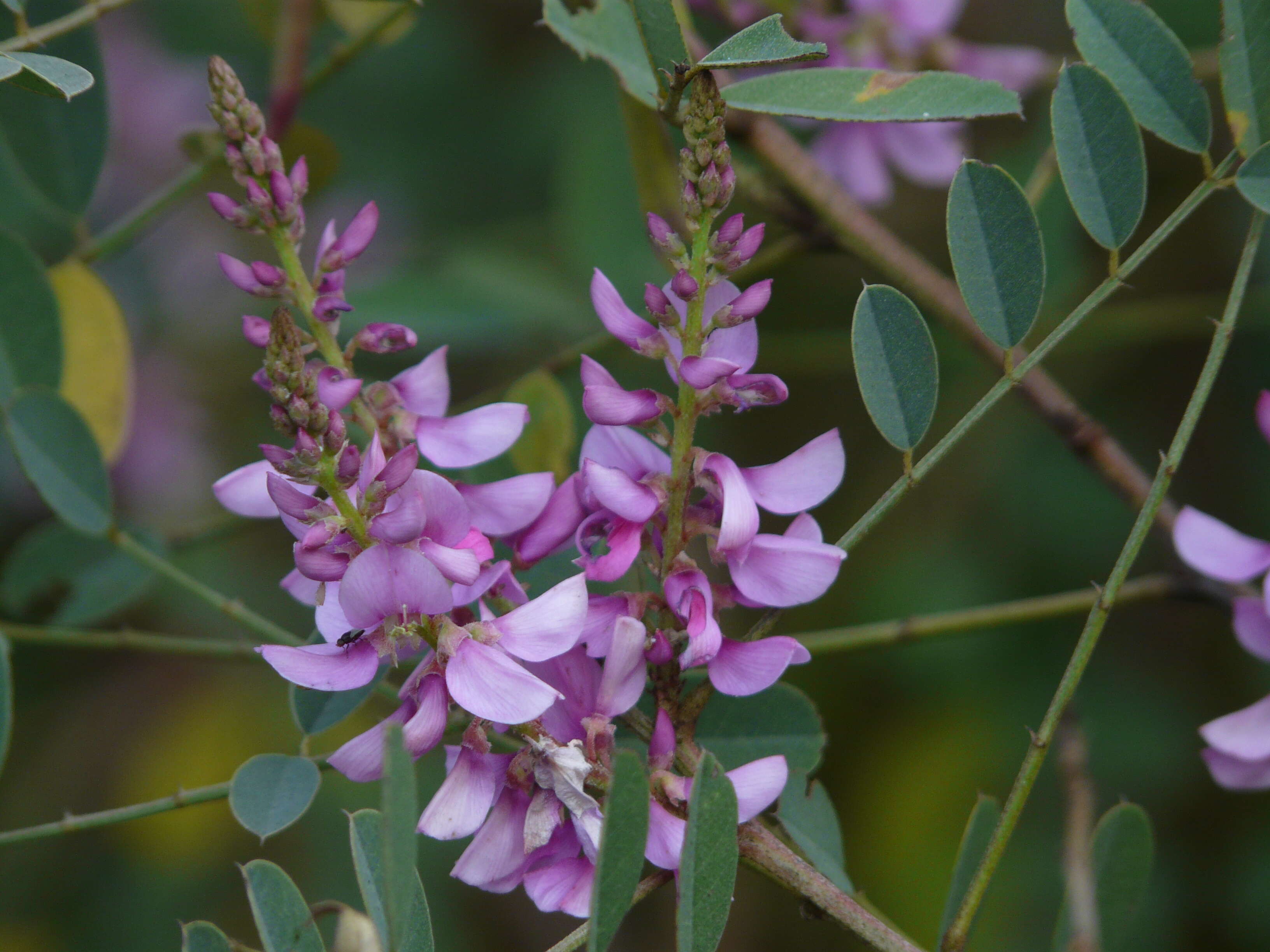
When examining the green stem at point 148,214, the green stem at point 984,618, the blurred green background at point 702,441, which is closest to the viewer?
the green stem at point 984,618

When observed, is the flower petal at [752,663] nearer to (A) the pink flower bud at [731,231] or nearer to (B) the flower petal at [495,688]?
(B) the flower petal at [495,688]

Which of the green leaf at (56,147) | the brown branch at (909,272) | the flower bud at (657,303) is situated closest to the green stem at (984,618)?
the brown branch at (909,272)

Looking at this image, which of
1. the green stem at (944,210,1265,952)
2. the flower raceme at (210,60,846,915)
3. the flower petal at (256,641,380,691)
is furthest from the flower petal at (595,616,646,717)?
the green stem at (944,210,1265,952)

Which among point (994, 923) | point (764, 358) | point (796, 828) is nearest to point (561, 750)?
point (796, 828)

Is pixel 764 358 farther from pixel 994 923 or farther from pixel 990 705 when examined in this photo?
pixel 994 923

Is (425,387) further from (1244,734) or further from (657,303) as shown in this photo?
(1244,734)

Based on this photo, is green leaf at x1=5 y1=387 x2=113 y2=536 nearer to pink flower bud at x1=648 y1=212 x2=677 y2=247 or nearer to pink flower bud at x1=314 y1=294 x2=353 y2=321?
pink flower bud at x1=314 y1=294 x2=353 y2=321

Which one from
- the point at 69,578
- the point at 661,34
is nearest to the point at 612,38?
the point at 661,34

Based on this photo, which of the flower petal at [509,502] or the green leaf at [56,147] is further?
the green leaf at [56,147]
